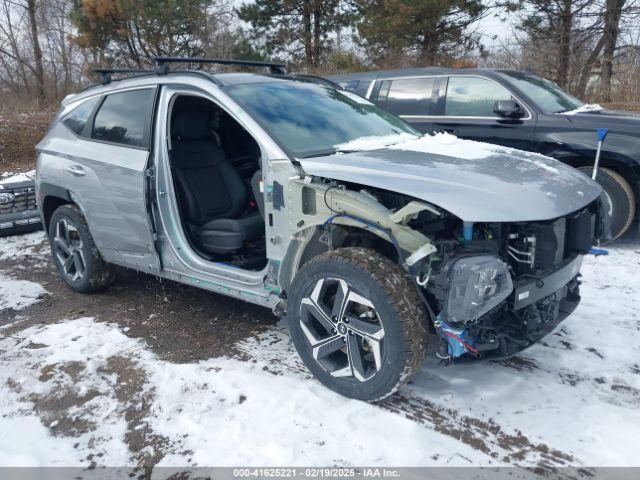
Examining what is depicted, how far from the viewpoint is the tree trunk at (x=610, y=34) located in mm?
16750

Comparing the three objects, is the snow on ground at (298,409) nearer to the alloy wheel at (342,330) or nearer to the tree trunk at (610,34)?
the alloy wheel at (342,330)

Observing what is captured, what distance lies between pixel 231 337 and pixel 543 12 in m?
18.2

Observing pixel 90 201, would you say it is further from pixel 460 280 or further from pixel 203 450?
pixel 460 280

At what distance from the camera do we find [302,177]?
10.3 feet

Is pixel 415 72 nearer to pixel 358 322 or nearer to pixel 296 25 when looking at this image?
pixel 358 322

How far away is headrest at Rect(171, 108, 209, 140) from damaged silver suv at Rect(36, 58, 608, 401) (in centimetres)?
1

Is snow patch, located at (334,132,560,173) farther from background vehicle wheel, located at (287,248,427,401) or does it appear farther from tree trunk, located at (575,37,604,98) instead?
tree trunk, located at (575,37,604,98)

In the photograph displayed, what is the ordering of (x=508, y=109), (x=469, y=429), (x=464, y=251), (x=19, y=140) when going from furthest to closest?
1. (x=19, y=140)
2. (x=508, y=109)
3. (x=469, y=429)
4. (x=464, y=251)

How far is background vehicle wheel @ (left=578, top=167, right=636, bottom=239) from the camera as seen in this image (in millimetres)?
5668

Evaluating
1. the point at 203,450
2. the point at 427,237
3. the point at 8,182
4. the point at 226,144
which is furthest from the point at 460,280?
the point at 8,182

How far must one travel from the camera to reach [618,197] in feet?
18.7

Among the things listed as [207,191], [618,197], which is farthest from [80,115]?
[618,197]

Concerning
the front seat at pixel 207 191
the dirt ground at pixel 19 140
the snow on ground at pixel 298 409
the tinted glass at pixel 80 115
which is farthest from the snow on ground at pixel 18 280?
the dirt ground at pixel 19 140

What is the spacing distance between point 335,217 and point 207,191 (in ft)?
5.91
